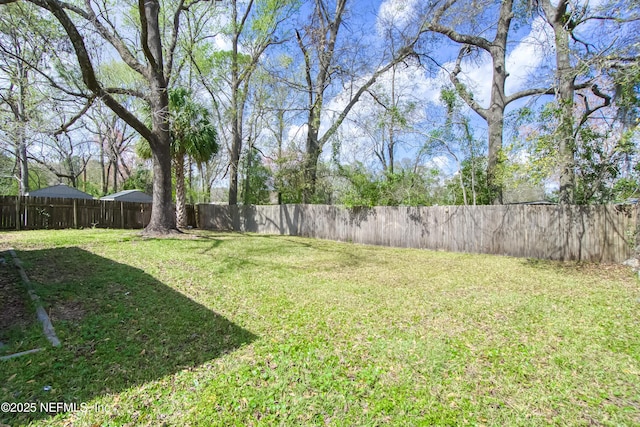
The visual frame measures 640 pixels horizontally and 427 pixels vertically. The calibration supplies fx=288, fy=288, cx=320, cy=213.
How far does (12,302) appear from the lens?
3.52 m

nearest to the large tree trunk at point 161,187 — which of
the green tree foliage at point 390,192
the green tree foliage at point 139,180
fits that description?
the green tree foliage at point 390,192

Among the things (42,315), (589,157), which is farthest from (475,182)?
(42,315)

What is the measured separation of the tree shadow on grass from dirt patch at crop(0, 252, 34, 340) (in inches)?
6.9

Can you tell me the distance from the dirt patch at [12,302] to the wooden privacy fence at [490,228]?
8.81m

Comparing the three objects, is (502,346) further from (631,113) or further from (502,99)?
(502,99)

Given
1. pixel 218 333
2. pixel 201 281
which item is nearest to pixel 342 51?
pixel 201 281

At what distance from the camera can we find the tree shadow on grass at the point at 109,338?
83.7 inches

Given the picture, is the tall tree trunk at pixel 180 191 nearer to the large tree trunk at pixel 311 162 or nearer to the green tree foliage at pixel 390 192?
the large tree trunk at pixel 311 162

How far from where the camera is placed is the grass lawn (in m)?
1.94

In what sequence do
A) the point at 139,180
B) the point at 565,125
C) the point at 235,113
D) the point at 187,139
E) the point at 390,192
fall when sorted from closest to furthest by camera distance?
the point at 565,125 → the point at 390,192 → the point at 187,139 → the point at 235,113 → the point at 139,180

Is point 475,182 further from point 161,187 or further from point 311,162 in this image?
point 161,187

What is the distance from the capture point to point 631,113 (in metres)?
6.32

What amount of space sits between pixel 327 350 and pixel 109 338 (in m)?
2.16

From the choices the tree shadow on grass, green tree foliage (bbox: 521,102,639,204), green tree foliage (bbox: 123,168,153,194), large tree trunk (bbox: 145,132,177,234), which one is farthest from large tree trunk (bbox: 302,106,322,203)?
green tree foliage (bbox: 123,168,153,194)
